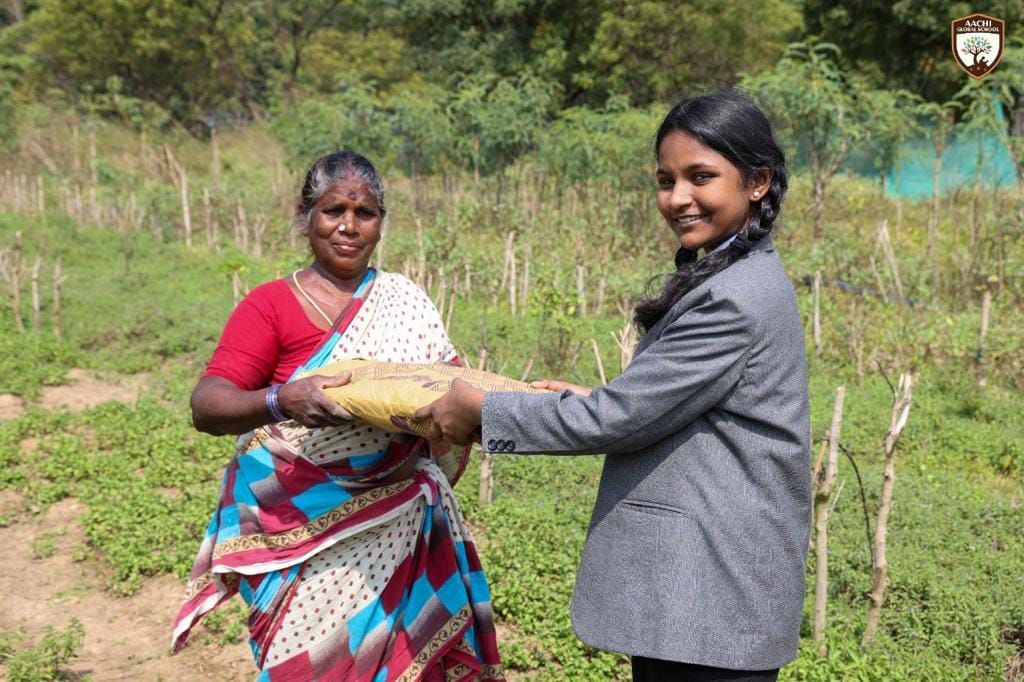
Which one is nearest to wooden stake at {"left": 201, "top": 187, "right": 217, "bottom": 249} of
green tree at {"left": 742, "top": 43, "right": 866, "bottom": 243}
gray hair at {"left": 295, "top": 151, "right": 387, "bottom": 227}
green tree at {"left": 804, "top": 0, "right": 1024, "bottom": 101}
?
green tree at {"left": 742, "top": 43, "right": 866, "bottom": 243}

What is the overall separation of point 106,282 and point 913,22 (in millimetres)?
15253

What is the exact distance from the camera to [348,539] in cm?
240

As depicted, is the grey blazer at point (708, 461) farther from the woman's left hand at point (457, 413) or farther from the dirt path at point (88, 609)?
the dirt path at point (88, 609)

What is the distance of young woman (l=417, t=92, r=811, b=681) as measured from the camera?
1.66 metres

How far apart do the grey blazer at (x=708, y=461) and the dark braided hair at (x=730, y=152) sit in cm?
3

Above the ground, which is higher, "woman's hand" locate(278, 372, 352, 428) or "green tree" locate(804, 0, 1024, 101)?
"green tree" locate(804, 0, 1024, 101)

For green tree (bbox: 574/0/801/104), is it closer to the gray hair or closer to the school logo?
the school logo

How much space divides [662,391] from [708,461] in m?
0.16

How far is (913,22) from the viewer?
694 inches

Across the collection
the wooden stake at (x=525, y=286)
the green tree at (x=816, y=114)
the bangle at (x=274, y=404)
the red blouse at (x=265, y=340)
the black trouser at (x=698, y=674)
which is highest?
the green tree at (x=816, y=114)

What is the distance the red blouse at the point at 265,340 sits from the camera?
228 centimetres

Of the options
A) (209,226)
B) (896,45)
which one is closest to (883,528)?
(209,226)

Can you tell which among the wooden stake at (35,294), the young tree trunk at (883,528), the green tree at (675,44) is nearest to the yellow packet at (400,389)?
the young tree trunk at (883,528)

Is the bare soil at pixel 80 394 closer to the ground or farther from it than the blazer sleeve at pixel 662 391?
closer to the ground
